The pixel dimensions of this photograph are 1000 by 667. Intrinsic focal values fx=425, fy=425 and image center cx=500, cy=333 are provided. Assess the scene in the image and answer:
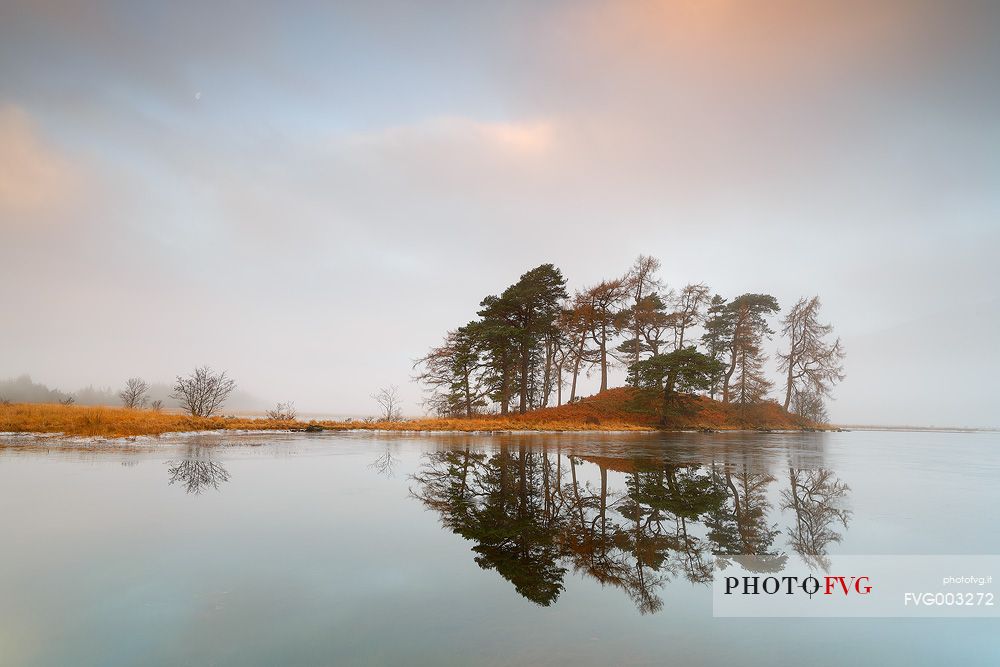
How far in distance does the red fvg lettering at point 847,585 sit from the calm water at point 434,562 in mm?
647

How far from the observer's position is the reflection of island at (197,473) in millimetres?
8375

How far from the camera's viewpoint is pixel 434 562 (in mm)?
4664

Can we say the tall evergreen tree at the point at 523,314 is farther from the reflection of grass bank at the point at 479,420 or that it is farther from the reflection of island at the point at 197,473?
the reflection of island at the point at 197,473

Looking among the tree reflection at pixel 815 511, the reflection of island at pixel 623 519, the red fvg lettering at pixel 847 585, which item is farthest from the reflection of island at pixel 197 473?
the tree reflection at pixel 815 511

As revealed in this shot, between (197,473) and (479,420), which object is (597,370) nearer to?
(479,420)

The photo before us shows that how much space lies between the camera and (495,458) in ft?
45.4

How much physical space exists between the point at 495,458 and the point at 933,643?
445 inches

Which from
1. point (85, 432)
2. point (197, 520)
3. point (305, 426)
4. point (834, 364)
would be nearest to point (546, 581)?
point (197, 520)

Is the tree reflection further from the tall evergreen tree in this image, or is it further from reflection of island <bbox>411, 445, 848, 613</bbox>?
the tall evergreen tree

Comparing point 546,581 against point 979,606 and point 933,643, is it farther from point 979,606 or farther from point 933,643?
point 979,606
